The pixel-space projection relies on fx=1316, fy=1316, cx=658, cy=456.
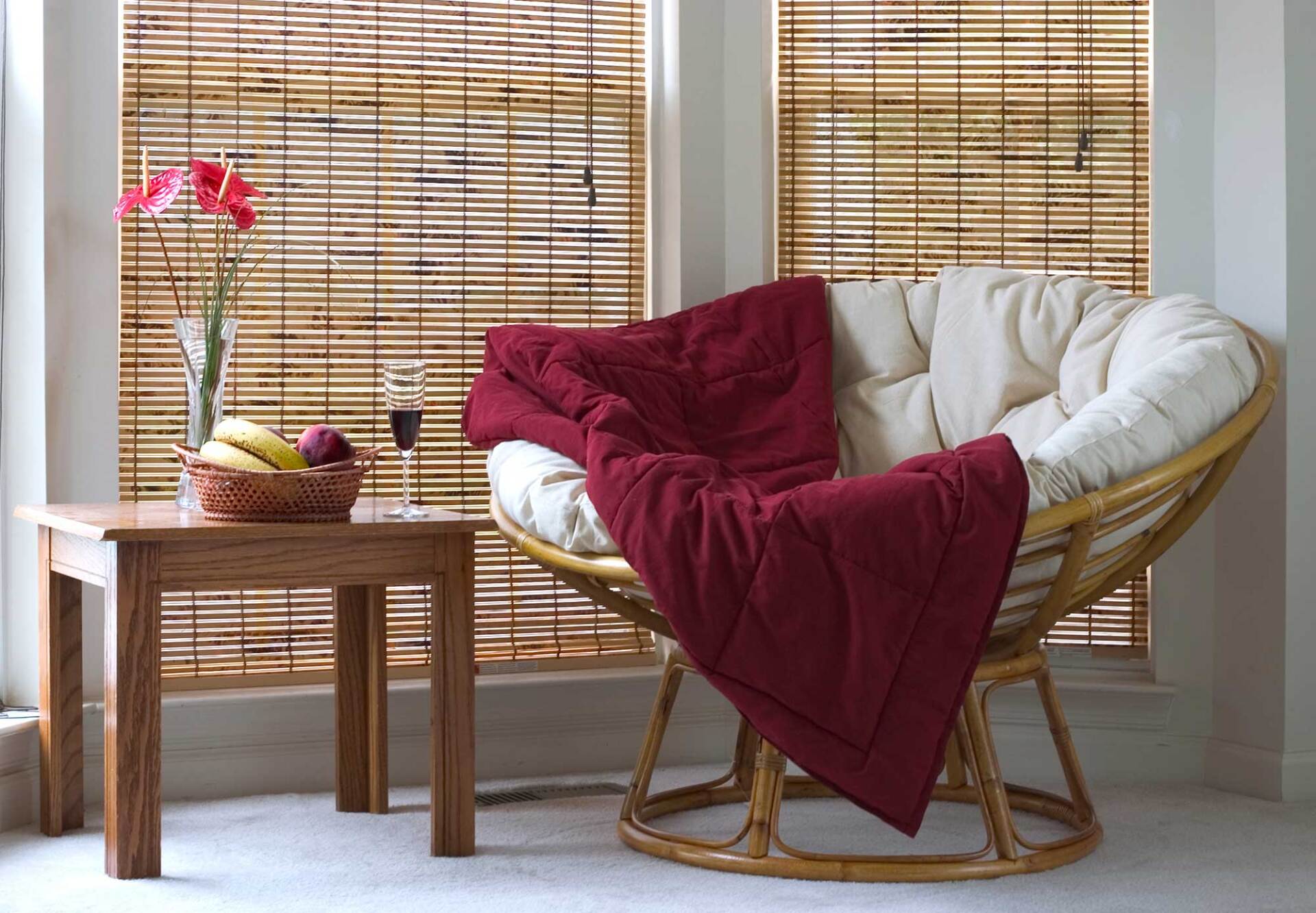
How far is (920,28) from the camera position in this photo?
2916mm

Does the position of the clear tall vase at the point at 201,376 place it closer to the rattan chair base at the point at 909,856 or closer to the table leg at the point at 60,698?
the table leg at the point at 60,698

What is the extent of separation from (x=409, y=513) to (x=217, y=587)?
0.32 m

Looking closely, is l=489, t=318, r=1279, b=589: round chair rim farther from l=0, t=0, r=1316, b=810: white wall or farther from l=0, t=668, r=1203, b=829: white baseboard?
l=0, t=668, r=1203, b=829: white baseboard

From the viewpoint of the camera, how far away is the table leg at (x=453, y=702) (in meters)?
2.05

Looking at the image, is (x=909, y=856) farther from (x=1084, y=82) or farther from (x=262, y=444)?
(x=1084, y=82)

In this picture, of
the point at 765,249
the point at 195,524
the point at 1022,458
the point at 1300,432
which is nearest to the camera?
the point at 195,524

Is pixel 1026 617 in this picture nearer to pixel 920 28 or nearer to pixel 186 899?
pixel 186 899

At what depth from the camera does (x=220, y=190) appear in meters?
2.29

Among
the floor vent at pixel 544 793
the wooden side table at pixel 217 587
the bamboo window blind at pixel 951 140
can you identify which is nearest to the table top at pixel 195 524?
the wooden side table at pixel 217 587

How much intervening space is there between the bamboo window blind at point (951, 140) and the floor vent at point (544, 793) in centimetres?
117

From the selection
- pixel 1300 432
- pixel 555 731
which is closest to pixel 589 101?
pixel 555 731

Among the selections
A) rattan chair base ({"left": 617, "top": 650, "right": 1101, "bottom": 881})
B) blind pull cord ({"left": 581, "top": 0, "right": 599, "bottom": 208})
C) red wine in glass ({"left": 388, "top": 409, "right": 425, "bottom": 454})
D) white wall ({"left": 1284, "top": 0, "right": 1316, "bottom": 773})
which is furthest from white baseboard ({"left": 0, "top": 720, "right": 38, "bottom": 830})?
white wall ({"left": 1284, "top": 0, "right": 1316, "bottom": 773})

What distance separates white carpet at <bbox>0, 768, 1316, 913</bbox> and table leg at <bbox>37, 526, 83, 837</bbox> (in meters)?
0.05

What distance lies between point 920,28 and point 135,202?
1.70 meters
